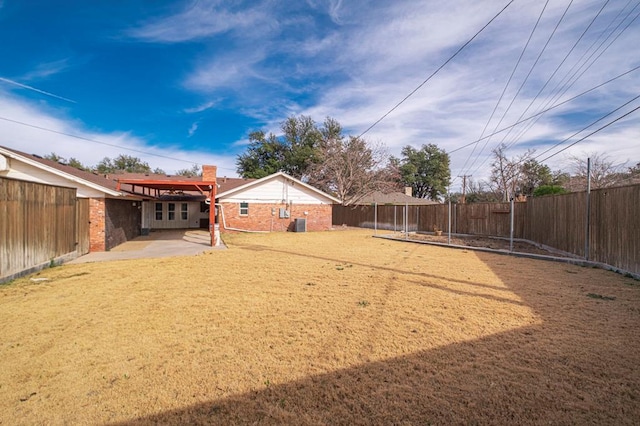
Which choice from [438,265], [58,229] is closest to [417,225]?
[438,265]

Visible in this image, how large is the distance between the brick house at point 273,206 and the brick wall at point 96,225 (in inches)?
308

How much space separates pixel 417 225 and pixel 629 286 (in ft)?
47.8

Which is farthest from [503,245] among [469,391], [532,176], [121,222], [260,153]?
[260,153]

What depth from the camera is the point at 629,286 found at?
591 centimetres

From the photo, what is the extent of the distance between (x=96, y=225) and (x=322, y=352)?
11511mm

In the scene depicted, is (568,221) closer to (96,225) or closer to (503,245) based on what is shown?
(503,245)

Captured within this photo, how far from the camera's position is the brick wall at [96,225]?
440 inches

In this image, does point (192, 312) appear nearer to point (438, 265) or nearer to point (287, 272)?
A: point (287, 272)

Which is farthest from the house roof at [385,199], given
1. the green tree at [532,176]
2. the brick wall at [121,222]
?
the brick wall at [121,222]

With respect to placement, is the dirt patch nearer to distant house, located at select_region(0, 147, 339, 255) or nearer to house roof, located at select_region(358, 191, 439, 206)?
distant house, located at select_region(0, 147, 339, 255)

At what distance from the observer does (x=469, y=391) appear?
2604mm

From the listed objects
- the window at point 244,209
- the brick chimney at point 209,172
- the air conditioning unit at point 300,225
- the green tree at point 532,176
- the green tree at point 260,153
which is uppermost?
the green tree at point 260,153

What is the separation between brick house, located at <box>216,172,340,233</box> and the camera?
65.2 ft

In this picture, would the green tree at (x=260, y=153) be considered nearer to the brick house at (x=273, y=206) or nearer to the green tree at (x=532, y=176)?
the brick house at (x=273, y=206)
